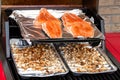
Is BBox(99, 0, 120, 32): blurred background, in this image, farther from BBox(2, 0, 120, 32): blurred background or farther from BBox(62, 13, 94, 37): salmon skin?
BBox(62, 13, 94, 37): salmon skin

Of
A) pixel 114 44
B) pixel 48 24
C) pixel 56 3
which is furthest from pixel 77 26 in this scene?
pixel 56 3

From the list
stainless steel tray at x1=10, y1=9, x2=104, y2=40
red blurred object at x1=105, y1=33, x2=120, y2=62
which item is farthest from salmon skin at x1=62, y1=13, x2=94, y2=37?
red blurred object at x1=105, y1=33, x2=120, y2=62

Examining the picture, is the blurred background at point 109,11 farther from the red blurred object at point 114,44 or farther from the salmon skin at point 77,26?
the salmon skin at point 77,26

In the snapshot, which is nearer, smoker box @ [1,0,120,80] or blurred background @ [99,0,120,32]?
smoker box @ [1,0,120,80]

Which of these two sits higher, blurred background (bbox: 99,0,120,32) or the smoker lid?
the smoker lid

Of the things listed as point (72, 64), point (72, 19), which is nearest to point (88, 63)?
point (72, 64)

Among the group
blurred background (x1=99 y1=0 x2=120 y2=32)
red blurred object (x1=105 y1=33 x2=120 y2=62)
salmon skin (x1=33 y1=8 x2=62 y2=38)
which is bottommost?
red blurred object (x1=105 y1=33 x2=120 y2=62)

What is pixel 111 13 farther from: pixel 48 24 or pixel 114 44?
pixel 48 24

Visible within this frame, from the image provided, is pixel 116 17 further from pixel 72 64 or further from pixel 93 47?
pixel 72 64

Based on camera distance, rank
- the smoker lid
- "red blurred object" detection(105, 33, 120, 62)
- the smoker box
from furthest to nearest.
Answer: the smoker lid → "red blurred object" detection(105, 33, 120, 62) → the smoker box
